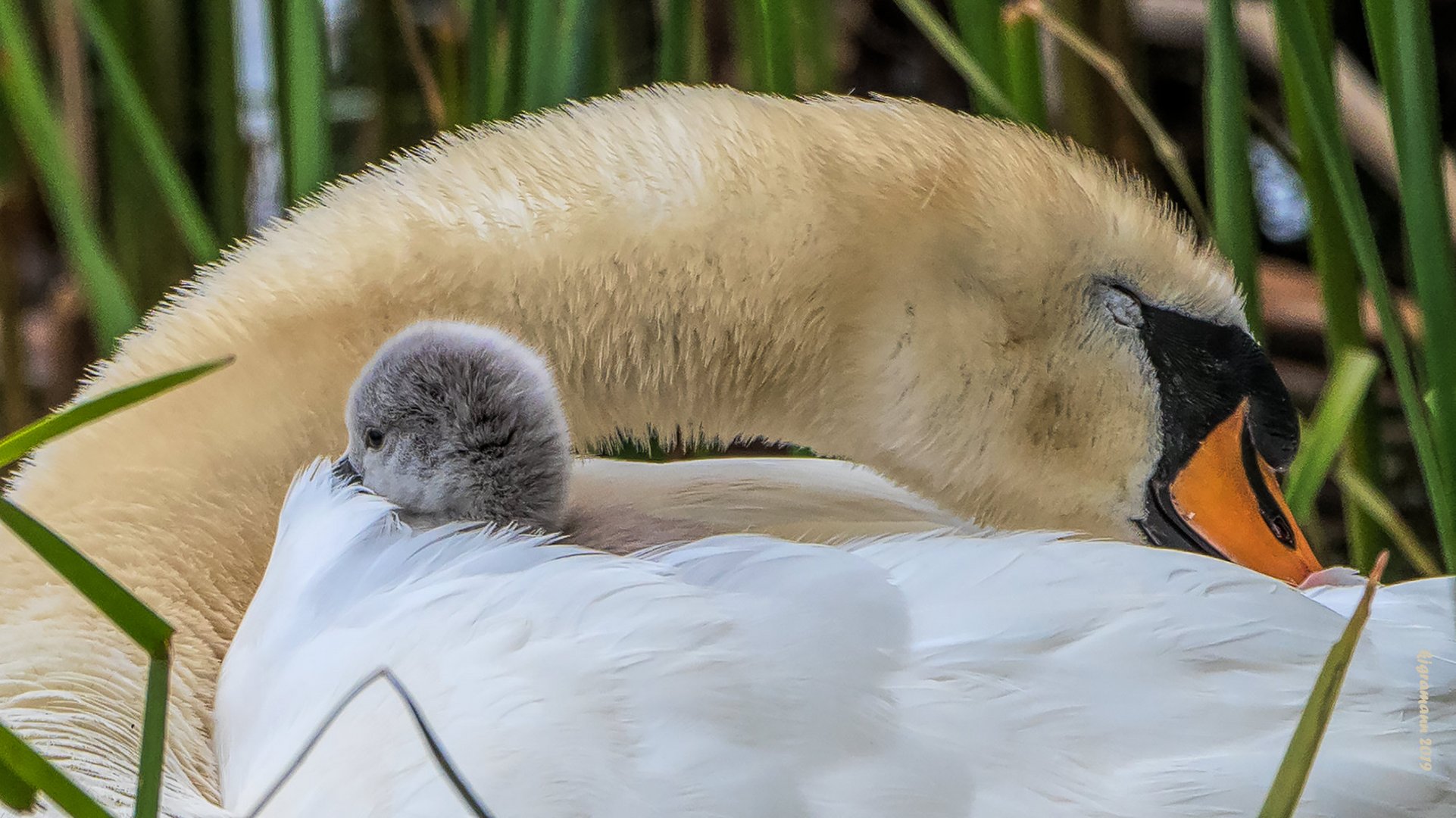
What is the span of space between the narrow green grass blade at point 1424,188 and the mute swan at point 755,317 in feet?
0.35

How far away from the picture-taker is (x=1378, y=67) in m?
0.93

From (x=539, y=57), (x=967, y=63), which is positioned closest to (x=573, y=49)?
(x=539, y=57)

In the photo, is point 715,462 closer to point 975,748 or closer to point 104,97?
point 975,748

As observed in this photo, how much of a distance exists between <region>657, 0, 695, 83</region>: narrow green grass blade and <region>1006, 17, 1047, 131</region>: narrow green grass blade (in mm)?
270

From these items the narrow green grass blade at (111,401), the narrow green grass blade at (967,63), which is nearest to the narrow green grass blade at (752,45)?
the narrow green grass blade at (967,63)

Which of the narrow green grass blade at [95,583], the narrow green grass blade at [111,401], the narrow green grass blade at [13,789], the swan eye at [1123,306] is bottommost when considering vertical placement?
the narrow green grass blade at [13,789]

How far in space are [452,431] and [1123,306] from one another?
0.45 m

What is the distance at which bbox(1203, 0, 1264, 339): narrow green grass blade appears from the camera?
104 cm

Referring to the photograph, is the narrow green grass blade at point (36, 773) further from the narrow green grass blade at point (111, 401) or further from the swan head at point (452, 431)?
the swan head at point (452, 431)

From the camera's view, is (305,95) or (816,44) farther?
(816,44)

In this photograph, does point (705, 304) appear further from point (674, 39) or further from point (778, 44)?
point (674, 39)

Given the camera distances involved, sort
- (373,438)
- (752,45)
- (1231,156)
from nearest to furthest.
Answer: (373,438) < (1231,156) < (752,45)

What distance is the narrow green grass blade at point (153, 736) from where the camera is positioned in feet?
1.75

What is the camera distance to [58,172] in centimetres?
117
